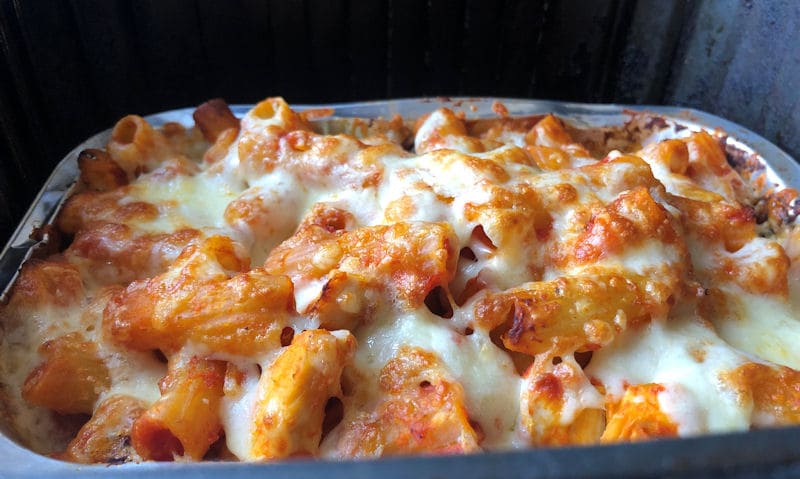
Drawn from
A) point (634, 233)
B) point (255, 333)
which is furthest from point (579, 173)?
point (255, 333)

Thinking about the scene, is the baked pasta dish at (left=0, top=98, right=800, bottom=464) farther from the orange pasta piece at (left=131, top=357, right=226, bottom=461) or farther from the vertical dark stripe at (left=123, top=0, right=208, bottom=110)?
the vertical dark stripe at (left=123, top=0, right=208, bottom=110)

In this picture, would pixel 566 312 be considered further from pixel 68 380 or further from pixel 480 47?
pixel 480 47

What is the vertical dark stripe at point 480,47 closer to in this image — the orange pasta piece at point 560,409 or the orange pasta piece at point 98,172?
the orange pasta piece at point 98,172

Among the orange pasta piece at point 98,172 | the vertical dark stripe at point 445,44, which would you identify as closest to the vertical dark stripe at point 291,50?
the vertical dark stripe at point 445,44

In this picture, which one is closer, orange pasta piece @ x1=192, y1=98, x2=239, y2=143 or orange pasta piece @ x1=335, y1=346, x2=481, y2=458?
orange pasta piece @ x1=335, y1=346, x2=481, y2=458

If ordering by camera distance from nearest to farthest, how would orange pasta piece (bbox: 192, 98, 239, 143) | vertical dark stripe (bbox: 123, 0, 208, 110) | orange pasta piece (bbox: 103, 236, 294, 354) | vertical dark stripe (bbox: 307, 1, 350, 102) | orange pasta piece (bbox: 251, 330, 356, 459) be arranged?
orange pasta piece (bbox: 251, 330, 356, 459) → orange pasta piece (bbox: 103, 236, 294, 354) → orange pasta piece (bbox: 192, 98, 239, 143) → vertical dark stripe (bbox: 123, 0, 208, 110) → vertical dark stripe (bbox: 307, 1, 350, 102)

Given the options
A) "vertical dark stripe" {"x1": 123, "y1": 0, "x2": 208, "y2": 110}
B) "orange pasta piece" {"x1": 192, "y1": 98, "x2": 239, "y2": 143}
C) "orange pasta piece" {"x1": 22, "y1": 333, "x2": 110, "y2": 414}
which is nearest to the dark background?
"vertical dark stripe" {"x1": 123, "y1": 0, "x2": 208, "y2": 110}

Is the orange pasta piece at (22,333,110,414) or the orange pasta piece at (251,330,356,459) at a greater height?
the orange pasta piece at (251,330,356,459)
